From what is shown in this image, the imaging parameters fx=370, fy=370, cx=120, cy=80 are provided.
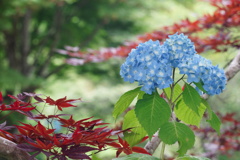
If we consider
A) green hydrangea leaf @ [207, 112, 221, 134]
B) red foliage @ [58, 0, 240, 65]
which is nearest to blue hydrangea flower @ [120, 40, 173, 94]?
green hydrangea leaf @ [207, 112, 221, 134]

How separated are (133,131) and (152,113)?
0.54ft

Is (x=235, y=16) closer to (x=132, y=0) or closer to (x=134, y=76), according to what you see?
(x=134, y=76)

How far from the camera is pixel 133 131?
1.29 meters

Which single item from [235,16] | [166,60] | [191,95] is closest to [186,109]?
[191,95]

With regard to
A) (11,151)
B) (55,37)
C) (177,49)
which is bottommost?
(11,151)

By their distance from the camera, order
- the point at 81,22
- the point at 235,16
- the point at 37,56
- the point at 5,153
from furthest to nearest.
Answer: the point at 81,22, the point at 37,56, the point at 235,16, the point at 5,153

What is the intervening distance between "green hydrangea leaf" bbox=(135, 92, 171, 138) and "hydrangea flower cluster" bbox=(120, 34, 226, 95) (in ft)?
0.16

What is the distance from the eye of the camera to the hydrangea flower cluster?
111 centimetres

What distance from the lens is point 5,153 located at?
1077 millimetres

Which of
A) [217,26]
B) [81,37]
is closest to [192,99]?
[217,26]

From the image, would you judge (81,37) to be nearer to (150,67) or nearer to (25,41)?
(25,41)

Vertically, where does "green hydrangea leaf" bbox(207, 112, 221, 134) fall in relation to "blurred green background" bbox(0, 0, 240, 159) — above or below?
below

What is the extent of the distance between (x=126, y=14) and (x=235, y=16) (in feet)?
13.6

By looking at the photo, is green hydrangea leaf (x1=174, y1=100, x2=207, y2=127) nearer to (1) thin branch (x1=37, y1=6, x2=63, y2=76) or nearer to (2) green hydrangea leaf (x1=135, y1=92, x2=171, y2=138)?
(2) green hydrangea leaf (x1=135, y1=92, x2=171, y2=138)
